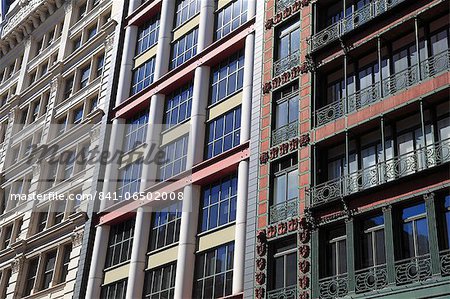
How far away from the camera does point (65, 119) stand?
46.6 m

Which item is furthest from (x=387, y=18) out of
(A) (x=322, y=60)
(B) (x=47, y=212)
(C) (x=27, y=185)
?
(C) (x=27, y=185)

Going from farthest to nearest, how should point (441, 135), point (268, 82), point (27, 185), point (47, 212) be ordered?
1. point (27, 185)
2. point (47, 212)
3. point (268, 82)
4. point (441, 135)

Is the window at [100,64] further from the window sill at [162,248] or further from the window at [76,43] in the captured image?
the window sill at [162,248]

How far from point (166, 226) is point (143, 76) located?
439 inches

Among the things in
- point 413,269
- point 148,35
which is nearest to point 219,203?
point 413,269

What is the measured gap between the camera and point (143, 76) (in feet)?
137

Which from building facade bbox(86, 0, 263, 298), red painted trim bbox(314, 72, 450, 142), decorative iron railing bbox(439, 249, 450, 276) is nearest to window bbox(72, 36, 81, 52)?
building facade bbox(86, 0, 263, 298)

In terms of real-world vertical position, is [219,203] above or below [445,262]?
above

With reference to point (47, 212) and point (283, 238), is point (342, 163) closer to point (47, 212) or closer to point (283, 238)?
point (283, 238)

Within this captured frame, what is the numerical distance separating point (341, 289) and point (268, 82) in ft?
35.7

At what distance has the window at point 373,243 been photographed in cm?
2356

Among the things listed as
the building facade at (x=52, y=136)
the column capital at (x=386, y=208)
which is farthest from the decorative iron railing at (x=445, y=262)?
the building facade at (x=52, y=136)

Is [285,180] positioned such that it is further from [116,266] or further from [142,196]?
[116,266]

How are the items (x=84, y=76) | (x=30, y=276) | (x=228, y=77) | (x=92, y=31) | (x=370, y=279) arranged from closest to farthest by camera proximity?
(x=370, y=279) < (x=228, y=77) < (x=30, y=276) < (x=84, y=76) < (x=92, y=31)
